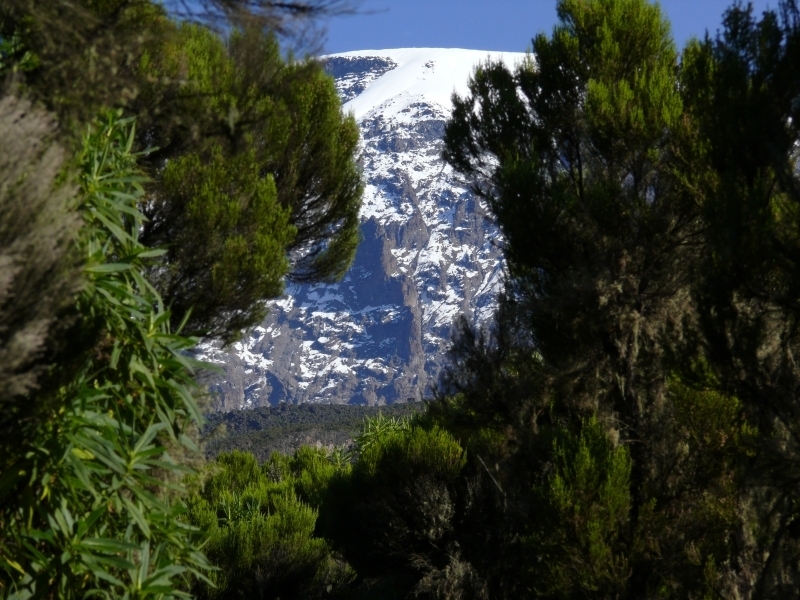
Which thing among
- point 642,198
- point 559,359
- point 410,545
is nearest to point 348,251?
point 559,359

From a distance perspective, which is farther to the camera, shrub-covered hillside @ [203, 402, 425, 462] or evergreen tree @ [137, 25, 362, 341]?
shrub-covered hillside @ [203, 402, 425, 462]

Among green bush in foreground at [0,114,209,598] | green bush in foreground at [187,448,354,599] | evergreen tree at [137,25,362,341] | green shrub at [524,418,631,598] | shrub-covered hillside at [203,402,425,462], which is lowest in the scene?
shrub-covered hillside at [203,402,425,462]

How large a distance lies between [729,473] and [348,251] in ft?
14.0

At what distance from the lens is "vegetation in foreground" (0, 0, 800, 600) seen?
120 inches

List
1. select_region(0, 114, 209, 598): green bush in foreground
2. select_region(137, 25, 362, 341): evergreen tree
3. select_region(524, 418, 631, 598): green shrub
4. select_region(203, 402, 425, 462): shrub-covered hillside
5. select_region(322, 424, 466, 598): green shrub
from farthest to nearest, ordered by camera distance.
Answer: select_region(203, 402, 425, 462): shrub-covered hillside → select_region(322, 424, 466, 598): green shrub → select_region(524, 418, 631, 598): green shrub → select_region(137, 25, 362, 341): evergreen tree → select_region(0, 114, 209, 598): green bush in foreground

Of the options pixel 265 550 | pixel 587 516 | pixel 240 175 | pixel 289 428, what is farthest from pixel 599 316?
pixel 289 428

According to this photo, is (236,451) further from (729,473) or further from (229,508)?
(729,473)

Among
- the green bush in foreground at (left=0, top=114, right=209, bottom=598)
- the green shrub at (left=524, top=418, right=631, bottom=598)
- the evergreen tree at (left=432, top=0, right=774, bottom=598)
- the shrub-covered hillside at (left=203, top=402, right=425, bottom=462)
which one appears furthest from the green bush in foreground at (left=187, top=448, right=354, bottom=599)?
the green bush in foreground at (left=0, top=114, right=209, bottom=598)

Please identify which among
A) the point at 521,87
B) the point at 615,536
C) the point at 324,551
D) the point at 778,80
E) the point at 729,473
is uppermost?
the point at 521,87

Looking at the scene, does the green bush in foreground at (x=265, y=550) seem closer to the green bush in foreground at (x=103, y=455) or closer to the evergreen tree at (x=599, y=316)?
the evergreen tree at (x=599, y=316)

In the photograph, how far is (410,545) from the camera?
10.2m

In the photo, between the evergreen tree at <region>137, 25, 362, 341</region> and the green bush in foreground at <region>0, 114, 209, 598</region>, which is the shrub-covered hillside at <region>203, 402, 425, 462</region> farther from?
the green bush in foreground at <region>0, 114, 209, 598</region>

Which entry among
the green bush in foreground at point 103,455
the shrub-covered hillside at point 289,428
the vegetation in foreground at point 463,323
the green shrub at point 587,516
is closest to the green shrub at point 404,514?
the vegetation in foreground at point 463,323

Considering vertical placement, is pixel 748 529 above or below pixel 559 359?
below
